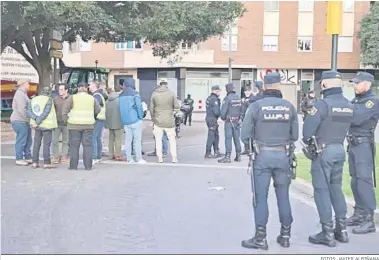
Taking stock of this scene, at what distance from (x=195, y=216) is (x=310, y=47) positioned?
40.4 meters

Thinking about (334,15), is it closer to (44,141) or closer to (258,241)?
(258,241)

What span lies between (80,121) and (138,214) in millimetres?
4078

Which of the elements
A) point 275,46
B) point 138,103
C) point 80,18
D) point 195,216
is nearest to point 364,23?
point 275,46

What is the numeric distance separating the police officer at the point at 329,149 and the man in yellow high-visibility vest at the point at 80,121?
580cm

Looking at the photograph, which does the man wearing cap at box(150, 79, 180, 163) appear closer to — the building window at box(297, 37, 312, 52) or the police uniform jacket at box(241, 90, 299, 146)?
the police uniform jacket at box(241, 90, 299, 146)

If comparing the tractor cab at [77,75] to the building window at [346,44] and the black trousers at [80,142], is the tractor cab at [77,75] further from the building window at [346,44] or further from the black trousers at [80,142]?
the building window at [346,44]

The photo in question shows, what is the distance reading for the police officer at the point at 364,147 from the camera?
6.57m

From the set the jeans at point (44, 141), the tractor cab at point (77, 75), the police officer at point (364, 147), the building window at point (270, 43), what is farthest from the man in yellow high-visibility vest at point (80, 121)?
the building window at point (270, 43)

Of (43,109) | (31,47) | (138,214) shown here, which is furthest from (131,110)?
(31,47)

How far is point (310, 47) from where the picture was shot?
45.4 metres

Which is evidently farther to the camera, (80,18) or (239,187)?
(80,18)

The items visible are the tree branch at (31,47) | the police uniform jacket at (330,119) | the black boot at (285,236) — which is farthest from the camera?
the tree branch at (31,47)

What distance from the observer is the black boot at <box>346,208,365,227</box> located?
6.80m
